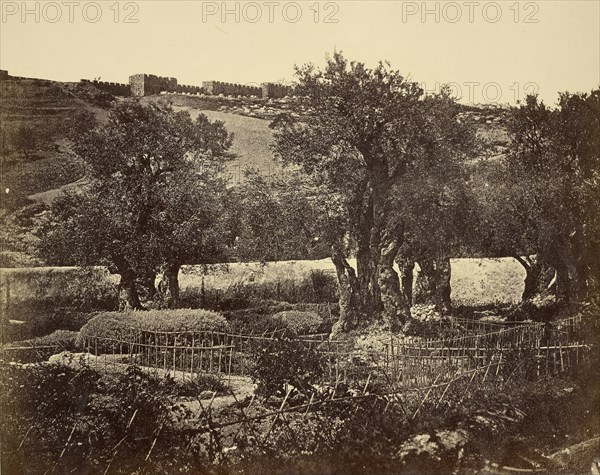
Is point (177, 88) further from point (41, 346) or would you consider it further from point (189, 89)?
point (41, 346)

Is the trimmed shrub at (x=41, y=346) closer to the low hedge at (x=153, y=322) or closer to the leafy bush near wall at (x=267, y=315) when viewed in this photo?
the low hedge at (x=153, y=322)

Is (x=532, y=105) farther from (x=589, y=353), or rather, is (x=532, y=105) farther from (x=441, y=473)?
(x=441, y=473)

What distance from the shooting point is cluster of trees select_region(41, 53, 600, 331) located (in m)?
6.52

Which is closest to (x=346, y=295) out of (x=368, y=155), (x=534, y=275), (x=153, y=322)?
(x=368, y=155)

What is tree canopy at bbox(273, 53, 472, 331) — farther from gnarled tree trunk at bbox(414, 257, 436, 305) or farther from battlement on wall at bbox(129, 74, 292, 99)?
battlement on wall at bbox(129, 74, 292, 99)

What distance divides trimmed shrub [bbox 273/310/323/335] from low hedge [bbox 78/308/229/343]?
583 mm

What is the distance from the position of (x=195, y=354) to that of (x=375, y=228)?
7.60 ft

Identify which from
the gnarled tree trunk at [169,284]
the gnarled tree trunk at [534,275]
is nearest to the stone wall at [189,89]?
the gnarled tree trunk at [169,284]

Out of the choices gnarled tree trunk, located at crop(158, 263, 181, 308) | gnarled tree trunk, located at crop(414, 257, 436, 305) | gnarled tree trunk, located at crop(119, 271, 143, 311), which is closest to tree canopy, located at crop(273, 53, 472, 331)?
gnarled tree trunk, located at crop(414, 257, 436, 305)

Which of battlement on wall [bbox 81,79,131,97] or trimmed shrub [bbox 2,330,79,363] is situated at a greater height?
battlement on wall [bbox 81,79,131,97]

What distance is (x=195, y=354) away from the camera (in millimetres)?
6484

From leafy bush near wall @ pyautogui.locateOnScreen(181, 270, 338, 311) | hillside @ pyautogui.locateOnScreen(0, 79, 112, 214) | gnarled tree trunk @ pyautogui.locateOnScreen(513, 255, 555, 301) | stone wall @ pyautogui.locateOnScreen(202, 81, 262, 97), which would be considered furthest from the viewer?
gnarled tree trunk @ pyautogui.locateOnScreen(513, 255, 555, 301)

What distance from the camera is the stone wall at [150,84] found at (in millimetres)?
6332

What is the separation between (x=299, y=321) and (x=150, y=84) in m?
2.85
